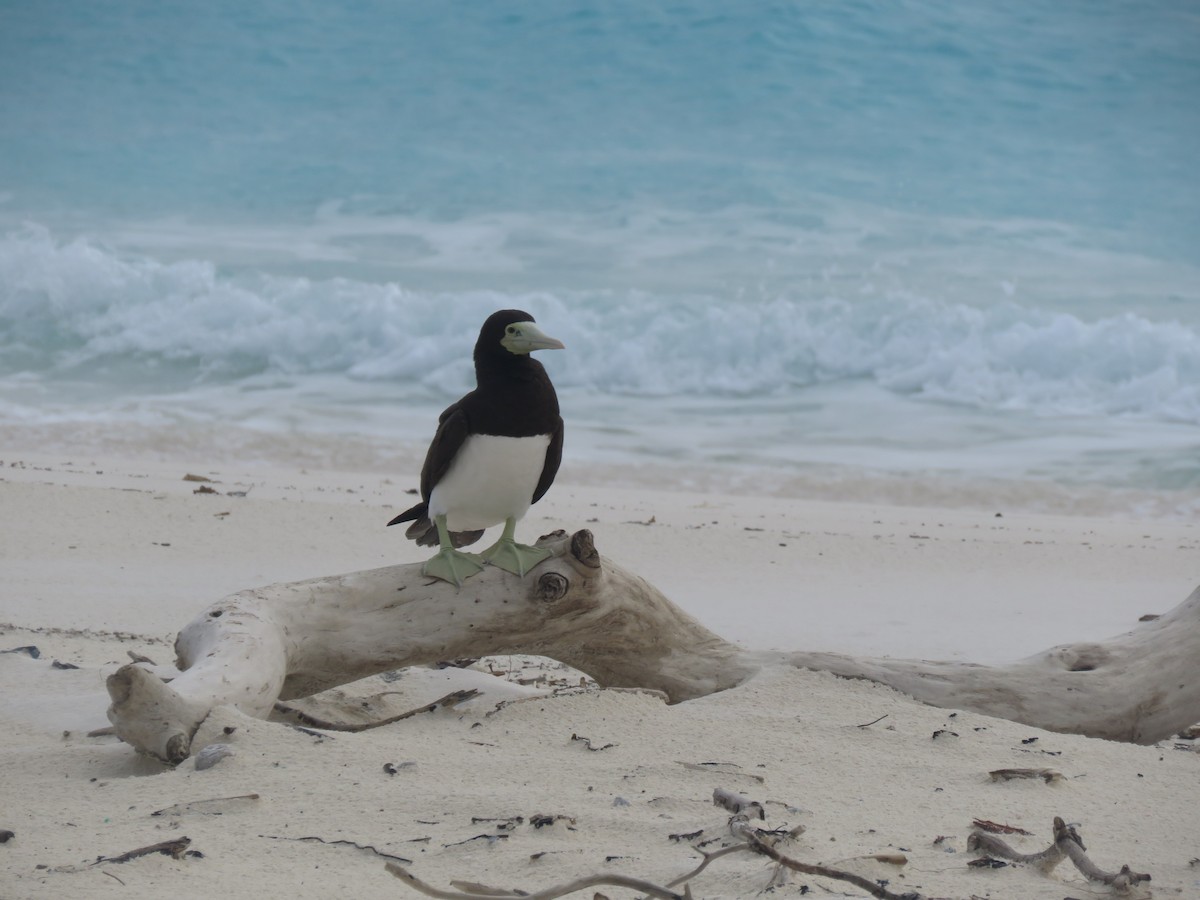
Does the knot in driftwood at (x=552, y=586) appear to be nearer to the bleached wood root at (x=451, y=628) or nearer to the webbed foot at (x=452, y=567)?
the bleached wood root at (x=451, y=628)

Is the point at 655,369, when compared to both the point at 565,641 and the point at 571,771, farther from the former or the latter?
the point at 571,771

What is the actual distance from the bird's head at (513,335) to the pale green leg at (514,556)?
1.81 ft

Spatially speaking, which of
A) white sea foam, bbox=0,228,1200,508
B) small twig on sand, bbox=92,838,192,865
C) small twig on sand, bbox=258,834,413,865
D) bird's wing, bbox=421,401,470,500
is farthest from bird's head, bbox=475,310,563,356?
white sea foam, bbox=0,228,1200,508

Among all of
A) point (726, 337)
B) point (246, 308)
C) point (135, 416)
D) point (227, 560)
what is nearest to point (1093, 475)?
point (726, 337)

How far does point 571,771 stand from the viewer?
10.6 feet

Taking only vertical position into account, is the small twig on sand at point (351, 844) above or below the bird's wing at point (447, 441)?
below

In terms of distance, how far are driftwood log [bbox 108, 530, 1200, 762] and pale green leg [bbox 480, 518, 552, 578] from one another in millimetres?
29

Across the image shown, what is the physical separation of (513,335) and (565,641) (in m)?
1.00

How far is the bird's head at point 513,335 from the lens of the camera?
378cm

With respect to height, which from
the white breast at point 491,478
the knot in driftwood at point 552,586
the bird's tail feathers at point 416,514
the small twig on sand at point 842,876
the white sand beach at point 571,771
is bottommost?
the white sand beach at point 571,771

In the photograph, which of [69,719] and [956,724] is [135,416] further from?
[956,724]

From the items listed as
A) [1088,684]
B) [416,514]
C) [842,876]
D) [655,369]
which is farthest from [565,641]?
[655,369]

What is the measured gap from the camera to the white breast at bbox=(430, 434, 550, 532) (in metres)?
3.79

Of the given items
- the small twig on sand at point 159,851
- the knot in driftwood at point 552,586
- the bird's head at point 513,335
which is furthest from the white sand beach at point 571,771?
the bird's head at point 513,335
